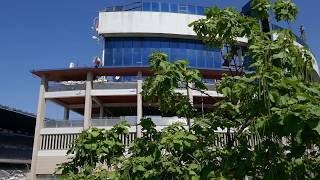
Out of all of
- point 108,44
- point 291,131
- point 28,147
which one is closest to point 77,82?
point 108,44

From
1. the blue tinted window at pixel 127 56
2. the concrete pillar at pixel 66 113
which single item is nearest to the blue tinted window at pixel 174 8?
the blue tinted window at pixel 127 56

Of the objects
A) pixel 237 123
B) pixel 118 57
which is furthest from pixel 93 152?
pixel 118 57

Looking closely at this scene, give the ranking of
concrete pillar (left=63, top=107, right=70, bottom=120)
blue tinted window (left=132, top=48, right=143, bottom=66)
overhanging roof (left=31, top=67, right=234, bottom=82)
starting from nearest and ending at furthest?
overhanging roof (left=31, top=67, right=234, bottom=82), blue tinted window (left=132, top=48, right=143, bottom=66), concrete pillar (left=63, top=107, right=70, bottom=120)

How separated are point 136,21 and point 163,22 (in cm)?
285

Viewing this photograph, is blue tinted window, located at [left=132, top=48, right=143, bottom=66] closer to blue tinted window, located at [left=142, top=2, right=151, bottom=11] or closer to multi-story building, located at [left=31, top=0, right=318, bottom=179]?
multi-story building, located at [left=31, top=0, right=318, bottom=179]

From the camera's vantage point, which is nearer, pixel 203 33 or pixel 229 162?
pixel 229 162

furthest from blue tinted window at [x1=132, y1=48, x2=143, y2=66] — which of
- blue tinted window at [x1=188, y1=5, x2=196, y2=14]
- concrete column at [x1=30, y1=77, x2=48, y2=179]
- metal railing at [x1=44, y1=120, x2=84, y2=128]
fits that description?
concrete column at [x1=30, y1=77, x2=48, y2=179]

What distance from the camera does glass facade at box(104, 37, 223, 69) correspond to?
1603 inches

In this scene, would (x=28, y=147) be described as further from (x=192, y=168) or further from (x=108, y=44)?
(x=192, y=168)

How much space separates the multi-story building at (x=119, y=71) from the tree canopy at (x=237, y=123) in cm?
2861

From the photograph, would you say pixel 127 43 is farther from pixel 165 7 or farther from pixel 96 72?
pixel 165 7

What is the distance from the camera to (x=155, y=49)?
135 feet

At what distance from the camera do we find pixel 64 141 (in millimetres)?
36750

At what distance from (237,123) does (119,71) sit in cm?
3284
